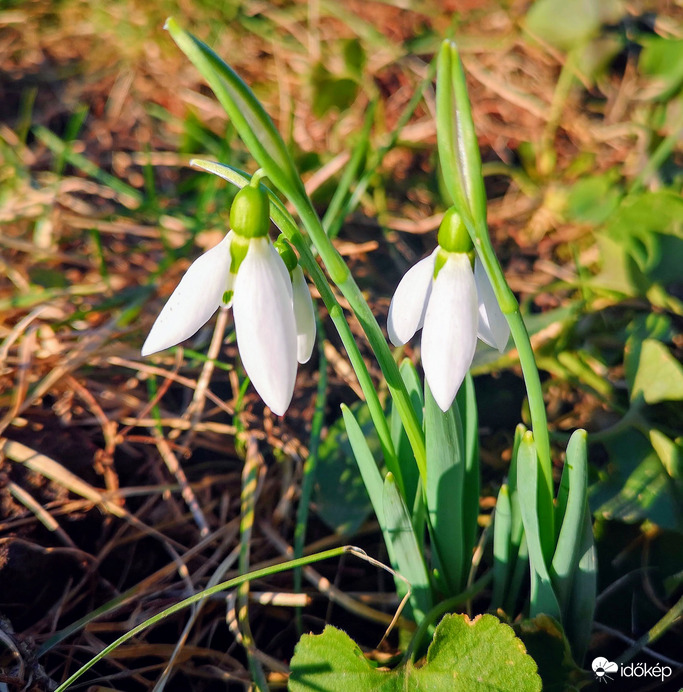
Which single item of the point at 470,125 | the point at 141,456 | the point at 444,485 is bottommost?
the point at 141,456

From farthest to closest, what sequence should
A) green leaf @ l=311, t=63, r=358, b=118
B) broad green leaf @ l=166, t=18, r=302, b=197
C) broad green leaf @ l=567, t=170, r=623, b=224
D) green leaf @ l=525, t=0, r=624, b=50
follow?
1. green leaf @ l=311, t=63, r=358, b=118
2. green leaf @ l=525, t=0, r=624, b=50
3. broad green leaf @ l=567, t=170, r=623, b=224
4. broad green leaf @ l=166, t=18, r=302, b=197

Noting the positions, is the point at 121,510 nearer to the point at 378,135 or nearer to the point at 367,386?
the point at 367,386

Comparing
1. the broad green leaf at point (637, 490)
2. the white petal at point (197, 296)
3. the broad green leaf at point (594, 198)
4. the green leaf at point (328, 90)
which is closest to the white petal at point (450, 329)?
the white petal at point (197, 296)

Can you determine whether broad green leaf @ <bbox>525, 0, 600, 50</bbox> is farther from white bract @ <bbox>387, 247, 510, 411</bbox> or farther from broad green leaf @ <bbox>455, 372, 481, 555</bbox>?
white bract @ <bbox>387, 247, 510, 411</bbox>

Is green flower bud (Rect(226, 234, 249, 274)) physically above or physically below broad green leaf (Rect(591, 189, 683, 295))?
above

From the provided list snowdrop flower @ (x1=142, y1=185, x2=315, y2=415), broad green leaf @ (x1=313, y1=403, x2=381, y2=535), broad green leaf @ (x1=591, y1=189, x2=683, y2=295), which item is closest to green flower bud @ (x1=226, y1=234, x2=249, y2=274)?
snowdrop flower @ (x1=142, y1=185, x2=315, y2=415)

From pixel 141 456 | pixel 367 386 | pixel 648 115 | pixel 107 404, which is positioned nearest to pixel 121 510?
pixel 141 456
